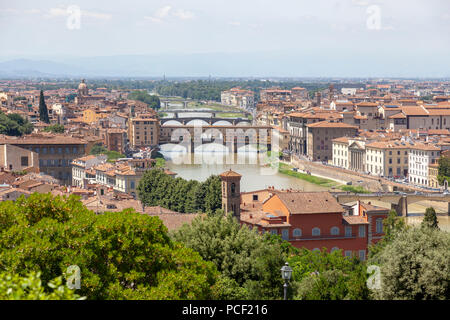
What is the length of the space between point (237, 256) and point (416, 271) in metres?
1.47

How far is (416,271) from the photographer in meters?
5.23

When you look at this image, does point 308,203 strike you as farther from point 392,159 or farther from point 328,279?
point 392,159

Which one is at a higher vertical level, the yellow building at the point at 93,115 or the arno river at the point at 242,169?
the yellow building at the point at 93,115

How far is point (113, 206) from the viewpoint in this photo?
11086 mm

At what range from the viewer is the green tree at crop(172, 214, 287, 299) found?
19.2 ft

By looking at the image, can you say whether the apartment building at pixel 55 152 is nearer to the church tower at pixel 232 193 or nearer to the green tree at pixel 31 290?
the church tower at pixel 232 193

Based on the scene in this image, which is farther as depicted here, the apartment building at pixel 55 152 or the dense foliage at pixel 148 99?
the dense foliage at pixel 148 99

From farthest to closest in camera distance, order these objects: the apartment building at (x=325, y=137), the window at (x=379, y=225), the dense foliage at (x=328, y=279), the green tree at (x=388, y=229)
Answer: the apartment building at (x=325, y=137)
the window at (x=379, y=225)
the green tree at (x=388, y=229)
the dense foliage at (x=328, y=279)

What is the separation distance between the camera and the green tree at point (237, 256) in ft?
19.2

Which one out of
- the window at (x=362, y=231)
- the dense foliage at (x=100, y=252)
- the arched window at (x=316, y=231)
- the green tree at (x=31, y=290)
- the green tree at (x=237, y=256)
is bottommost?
the window at (x=362, y=231)

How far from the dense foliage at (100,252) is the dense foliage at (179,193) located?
7390 millimetres

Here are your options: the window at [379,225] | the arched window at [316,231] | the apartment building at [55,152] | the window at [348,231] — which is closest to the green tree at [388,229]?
the window at [379,225]

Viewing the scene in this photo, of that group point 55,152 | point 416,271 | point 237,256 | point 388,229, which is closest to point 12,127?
point 55,152
